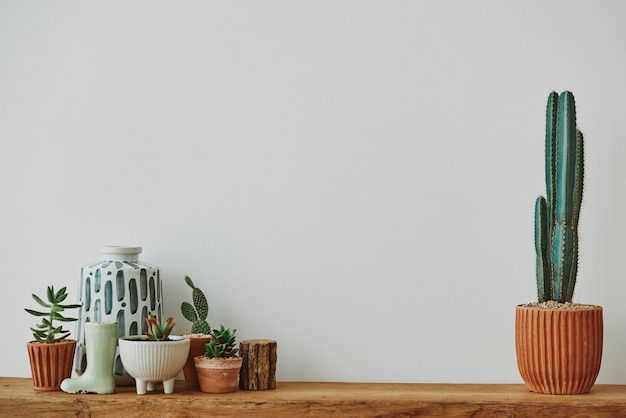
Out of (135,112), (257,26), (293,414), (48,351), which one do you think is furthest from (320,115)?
(48,351)

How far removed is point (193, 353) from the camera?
161cm

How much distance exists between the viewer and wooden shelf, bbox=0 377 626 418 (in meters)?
1.46

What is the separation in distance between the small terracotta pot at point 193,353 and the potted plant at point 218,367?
4cm

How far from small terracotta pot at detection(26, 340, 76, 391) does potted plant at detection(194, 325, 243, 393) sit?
285mm

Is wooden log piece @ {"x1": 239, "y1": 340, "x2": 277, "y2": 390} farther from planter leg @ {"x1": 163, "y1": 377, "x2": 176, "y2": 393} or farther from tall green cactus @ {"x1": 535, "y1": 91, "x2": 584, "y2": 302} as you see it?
tall green cactus @ {"x1": 535, "y1": 91, "x2": 584, "y2": 302}

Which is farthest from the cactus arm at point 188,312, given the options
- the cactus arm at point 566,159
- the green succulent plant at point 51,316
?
the cactus arm at point 566,159

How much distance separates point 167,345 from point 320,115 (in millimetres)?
634

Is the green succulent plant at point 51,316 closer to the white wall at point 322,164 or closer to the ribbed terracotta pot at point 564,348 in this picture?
the white wall at point 322,164

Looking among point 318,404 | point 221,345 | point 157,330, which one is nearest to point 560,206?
point 318,404

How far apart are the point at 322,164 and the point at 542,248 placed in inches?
20.8

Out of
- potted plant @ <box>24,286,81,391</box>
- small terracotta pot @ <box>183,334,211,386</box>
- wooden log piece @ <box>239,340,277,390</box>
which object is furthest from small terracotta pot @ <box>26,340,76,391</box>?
wooden log piece @ <box>239,340,277,390</box>

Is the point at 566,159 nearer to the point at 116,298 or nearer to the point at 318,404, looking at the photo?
the point at 318,404

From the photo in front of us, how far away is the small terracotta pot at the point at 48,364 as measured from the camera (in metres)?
1.57

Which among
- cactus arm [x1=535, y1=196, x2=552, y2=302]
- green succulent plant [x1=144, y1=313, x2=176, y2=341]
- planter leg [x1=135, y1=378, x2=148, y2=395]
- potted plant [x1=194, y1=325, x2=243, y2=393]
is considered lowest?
planter leg [x1=135, y1=378, x2=148, y2=395]
